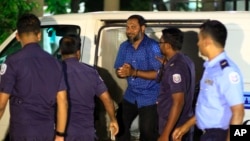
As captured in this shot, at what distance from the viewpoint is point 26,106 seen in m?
4.07

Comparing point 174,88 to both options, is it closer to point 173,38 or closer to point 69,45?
point 173,38

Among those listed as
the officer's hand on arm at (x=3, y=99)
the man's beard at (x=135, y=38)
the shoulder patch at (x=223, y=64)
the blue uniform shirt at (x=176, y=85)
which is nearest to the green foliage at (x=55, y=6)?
the man's beard at (x=135, y=38)

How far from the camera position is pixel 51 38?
5.89m

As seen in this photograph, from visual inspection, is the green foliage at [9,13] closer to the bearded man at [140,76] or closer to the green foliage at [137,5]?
the bearded man at [140,76]

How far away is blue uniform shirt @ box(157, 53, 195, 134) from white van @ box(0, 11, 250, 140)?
69 centimetres

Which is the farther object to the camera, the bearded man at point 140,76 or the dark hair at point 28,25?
the bearded man at point 140,76

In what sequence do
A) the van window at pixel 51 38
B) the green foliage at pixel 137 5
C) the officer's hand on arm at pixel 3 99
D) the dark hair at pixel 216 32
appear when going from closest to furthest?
the dark hair at pixel 216 32 < the officer's hand on arm at pixel 3 99 < the van window at pixel 51 38 < the green foliage at pixel 137 5

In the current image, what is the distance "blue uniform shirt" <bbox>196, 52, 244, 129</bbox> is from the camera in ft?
11.6

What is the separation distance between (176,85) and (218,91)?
3.26 feet

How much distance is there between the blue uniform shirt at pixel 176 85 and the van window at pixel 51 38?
1.32m

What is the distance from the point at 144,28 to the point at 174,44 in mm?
738

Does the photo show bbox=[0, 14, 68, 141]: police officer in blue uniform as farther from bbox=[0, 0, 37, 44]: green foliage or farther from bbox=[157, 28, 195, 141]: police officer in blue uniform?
bbox=[0, 0, 37, 44]: green foliage

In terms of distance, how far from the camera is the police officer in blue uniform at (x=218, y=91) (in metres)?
3.53

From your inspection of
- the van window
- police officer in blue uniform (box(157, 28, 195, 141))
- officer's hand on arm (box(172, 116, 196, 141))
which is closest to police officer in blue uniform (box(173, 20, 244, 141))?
officer's hand on arm (box(172, 116, 196, 141))
